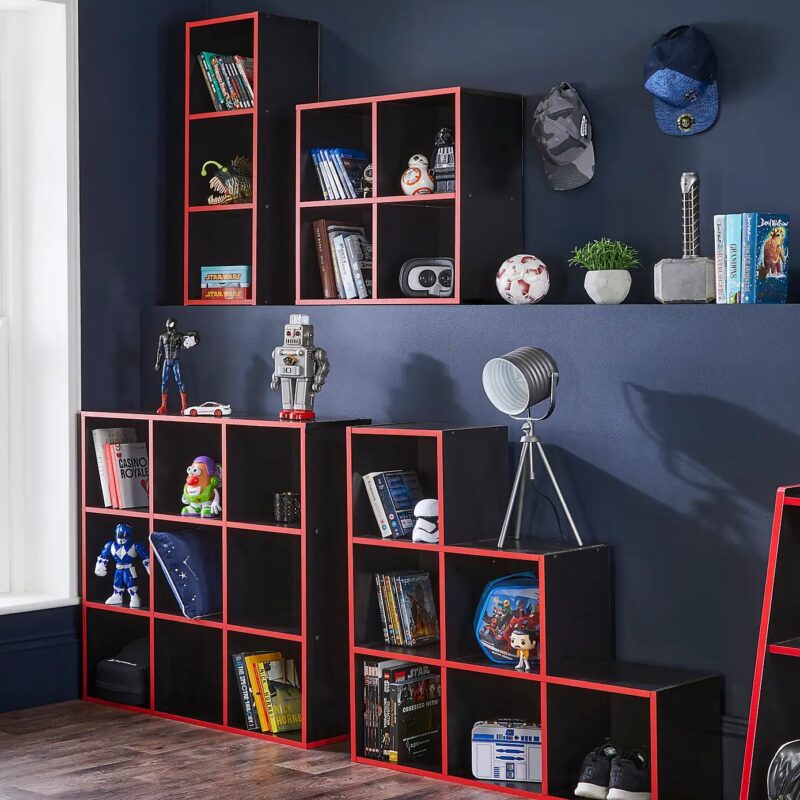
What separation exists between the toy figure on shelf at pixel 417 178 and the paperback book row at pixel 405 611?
1.26m

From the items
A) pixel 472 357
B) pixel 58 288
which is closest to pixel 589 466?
pixel 472 357

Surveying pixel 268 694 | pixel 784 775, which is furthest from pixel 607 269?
pixel 268 694

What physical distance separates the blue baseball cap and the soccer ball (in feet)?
1.84

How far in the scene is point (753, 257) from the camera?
3.92 metres

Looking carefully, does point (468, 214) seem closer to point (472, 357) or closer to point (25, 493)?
point (472, 357)

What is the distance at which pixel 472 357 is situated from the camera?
4520mm

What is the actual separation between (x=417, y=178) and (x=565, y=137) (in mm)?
519

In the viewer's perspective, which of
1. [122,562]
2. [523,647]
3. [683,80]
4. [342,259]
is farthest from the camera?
[122,562]

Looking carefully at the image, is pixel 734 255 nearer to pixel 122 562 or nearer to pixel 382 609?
pixel 382 609

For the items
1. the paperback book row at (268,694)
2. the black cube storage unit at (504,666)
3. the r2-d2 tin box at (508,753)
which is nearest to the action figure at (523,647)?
the black cube storage unit at (504,666)

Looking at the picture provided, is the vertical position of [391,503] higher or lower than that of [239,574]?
higher

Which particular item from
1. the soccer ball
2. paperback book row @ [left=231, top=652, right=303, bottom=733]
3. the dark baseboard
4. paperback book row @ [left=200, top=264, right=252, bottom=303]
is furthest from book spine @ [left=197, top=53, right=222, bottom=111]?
paperback book row @ [left=231, top=652, right=303, bottom=733]

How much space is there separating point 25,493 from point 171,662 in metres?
0.87

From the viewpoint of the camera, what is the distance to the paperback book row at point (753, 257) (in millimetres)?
3920
